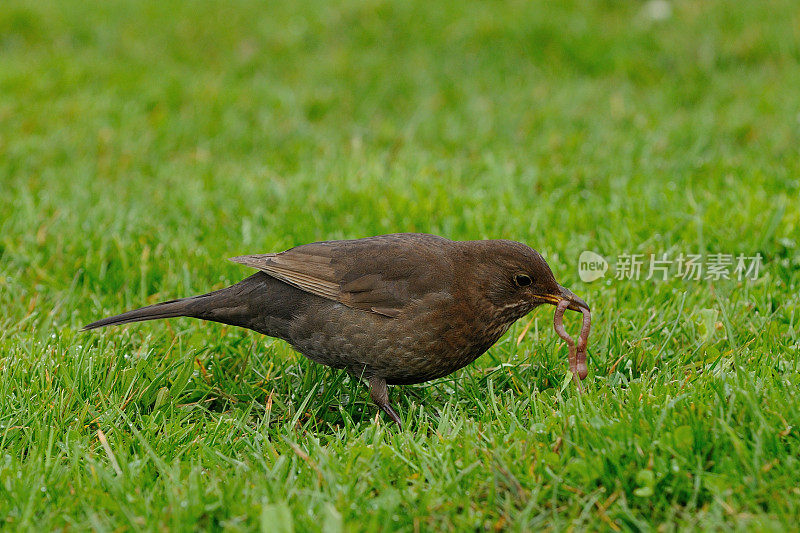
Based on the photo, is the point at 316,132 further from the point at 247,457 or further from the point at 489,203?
the point at 247,457

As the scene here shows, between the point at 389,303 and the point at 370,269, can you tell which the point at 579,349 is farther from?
the point at 370,269

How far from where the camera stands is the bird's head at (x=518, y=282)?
3816 mm

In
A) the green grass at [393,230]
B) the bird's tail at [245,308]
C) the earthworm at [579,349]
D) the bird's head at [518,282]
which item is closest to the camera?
the green grass at [393,230]

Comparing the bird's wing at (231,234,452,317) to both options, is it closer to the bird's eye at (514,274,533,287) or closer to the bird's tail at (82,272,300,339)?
the bird's tail at (82,272,300,339)

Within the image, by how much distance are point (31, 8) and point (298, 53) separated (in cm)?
340

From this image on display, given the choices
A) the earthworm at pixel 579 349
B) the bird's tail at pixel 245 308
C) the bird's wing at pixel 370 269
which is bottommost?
the earthworm at pixel 579 349

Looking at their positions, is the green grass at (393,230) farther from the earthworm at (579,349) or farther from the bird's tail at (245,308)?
the bird's tail at (245,308)

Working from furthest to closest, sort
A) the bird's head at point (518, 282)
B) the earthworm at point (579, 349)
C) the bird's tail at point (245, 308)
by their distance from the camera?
the bird's tail at point (245, 308), the bird's head at point (518, 282), the earthworm at point (579, 349)

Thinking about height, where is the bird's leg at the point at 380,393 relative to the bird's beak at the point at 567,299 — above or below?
below

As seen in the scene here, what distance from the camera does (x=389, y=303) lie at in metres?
3.81

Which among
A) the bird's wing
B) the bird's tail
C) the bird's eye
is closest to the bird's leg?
the bird's wing

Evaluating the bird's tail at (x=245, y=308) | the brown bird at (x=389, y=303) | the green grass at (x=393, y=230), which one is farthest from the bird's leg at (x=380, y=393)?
the bird's tail at (x=245, y=308)

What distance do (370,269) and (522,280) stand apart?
682 mm

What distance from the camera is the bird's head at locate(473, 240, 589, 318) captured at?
3.82 meters
